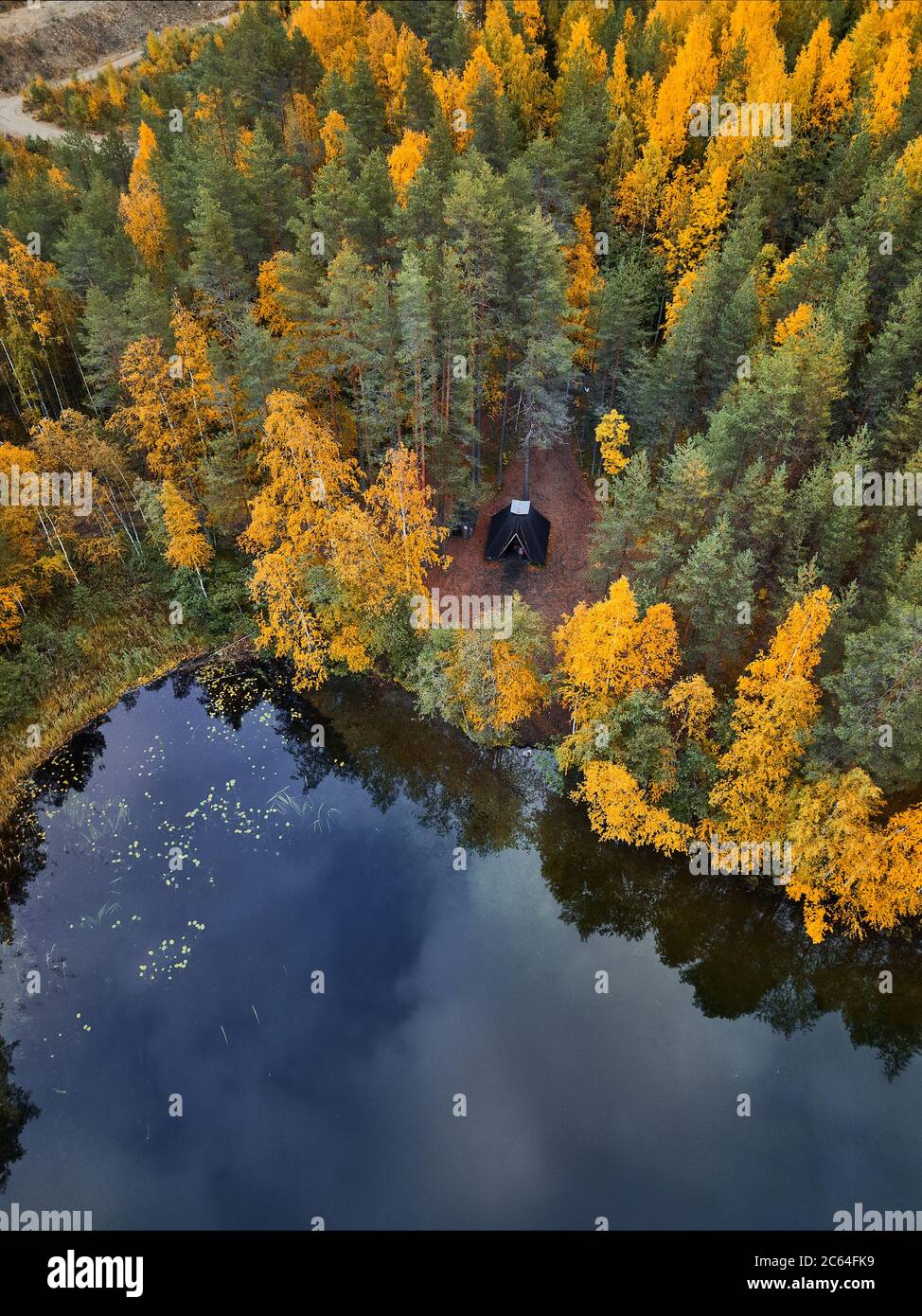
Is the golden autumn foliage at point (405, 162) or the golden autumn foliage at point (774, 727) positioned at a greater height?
the golden autumn foliage at point (405, 162)

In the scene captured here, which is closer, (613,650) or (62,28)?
(613,650)

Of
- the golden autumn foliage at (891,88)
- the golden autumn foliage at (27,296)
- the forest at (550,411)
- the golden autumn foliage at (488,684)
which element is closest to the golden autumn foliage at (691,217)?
the forest at (550,411)

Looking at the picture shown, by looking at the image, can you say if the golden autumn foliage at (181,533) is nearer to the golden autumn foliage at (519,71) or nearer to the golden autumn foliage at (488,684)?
the golden autumn foliage at (488,684)

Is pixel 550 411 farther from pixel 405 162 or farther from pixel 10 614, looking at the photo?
pixel 10 614

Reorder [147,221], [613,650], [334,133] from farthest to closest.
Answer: [334,133] < [147,221] < [613,650]

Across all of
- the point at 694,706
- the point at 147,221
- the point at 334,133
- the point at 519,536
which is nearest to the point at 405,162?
the point at 334,133

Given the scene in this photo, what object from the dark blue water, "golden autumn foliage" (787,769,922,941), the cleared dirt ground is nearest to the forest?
"golden autumn foliage" (787,769,922,941)
